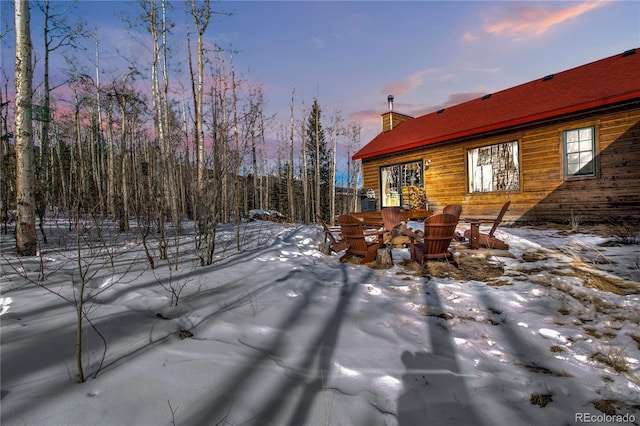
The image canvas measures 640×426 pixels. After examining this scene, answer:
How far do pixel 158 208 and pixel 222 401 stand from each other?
3.60 m

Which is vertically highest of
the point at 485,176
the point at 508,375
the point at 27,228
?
the point at 485,176

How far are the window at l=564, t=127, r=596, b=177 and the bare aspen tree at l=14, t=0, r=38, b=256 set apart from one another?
13.6m

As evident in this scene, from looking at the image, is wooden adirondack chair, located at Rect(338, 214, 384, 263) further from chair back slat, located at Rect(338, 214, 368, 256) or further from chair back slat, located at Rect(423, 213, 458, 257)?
chair back slat, located at Rect(423, 213, 458, 257)

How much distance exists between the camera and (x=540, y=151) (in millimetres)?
9320

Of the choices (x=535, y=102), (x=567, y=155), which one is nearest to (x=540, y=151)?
(x=567, y=155)

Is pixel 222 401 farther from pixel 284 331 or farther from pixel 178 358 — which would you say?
pixel 284 331

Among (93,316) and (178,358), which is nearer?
(178,358)

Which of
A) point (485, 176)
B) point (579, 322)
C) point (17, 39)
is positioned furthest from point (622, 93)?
point (17, 39)

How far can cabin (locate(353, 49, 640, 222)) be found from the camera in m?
7.89

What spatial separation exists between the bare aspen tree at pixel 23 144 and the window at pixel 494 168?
41.9 feet

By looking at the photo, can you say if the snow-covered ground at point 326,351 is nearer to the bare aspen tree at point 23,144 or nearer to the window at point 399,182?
the bare aspen tree at point 23,144

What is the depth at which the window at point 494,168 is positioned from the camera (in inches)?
396

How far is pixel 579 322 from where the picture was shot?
2.68 meters

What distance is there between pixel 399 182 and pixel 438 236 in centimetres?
948
